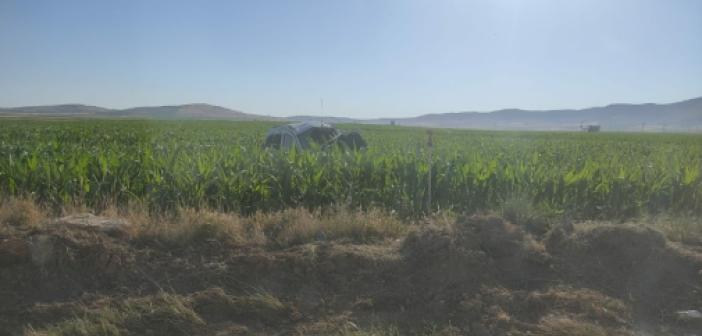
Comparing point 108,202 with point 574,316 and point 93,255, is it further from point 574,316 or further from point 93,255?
point 574,316

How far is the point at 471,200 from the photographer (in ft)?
21.5

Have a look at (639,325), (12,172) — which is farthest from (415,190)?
(12,172)

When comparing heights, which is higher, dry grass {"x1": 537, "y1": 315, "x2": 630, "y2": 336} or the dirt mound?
the dirt mound

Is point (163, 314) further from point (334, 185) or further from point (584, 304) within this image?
point (334, 185)

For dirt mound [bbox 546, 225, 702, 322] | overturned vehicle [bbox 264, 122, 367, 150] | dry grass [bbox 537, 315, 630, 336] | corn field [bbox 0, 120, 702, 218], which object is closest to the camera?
dry grass [bbox 537, 315, 630, 336]

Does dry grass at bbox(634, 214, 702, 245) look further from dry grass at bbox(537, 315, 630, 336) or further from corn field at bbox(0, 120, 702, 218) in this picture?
dry grass at bbox(537, 315, 630, 336)

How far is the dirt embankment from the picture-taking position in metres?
3.32

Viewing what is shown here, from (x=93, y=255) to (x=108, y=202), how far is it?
2041 mm

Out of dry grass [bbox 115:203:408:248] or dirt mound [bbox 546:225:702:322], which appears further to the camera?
dry grass [bbox 115:203:408:248]

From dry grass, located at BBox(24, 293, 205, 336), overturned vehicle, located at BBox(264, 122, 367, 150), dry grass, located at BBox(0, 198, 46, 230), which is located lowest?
dry grass, located at BBox(24, 293, 205, 336)

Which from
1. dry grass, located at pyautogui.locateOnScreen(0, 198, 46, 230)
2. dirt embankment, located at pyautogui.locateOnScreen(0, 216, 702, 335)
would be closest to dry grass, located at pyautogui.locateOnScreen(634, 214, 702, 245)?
dirt embankment, located at pyautogui.locateOnScreen(0, 216, 702, 335)

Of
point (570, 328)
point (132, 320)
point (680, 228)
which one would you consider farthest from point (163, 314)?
point (680, 228)

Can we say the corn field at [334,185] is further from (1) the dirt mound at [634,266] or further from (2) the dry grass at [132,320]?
(2) the dry grass at [132,320]

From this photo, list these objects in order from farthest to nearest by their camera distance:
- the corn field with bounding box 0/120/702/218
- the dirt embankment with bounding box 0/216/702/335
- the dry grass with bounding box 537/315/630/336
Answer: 1. the corn field with bounding box 0/120/702/218
2. the dirt embankment with bounding box 0/216/702/335
3. the dry grass with bounding box 537/315/630/336
